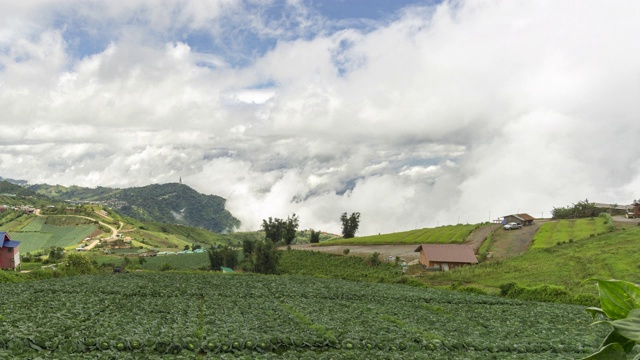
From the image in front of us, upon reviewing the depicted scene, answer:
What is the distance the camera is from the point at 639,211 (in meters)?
116

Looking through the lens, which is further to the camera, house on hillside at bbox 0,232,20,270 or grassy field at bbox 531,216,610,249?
grassy field at bbox 531,216,610,249

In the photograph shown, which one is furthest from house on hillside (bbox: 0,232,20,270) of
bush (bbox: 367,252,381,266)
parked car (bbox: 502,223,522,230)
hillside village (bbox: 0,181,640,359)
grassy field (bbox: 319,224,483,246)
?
parked car (bbox: 502,223,522,230)

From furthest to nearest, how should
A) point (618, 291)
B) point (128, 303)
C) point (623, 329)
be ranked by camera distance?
point (128, 303) → point (618, 291) → point (623, 329)

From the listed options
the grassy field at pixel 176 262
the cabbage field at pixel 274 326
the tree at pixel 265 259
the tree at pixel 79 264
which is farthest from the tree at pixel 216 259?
the cabbage field at pixel 274 326

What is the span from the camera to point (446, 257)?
82625 millimetres

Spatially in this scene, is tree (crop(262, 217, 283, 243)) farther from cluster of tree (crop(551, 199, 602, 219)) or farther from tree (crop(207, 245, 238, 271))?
cluster of tree (crop(551, 199, 602, 219))

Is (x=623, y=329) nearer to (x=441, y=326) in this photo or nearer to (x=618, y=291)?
(x=618, y=291)

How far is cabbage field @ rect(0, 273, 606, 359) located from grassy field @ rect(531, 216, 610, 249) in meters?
56.6

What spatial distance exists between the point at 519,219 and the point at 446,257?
55769 millimetres

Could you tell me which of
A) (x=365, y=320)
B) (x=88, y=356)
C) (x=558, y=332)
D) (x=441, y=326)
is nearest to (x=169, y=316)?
(x=88, y=356)

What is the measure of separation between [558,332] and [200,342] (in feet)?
78.0

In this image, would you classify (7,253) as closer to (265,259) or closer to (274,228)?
(265,259)

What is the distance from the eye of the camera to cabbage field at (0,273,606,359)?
20.1m

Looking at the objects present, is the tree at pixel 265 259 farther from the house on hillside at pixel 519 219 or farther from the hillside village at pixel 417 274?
the house on hillside at pixel 519 219
